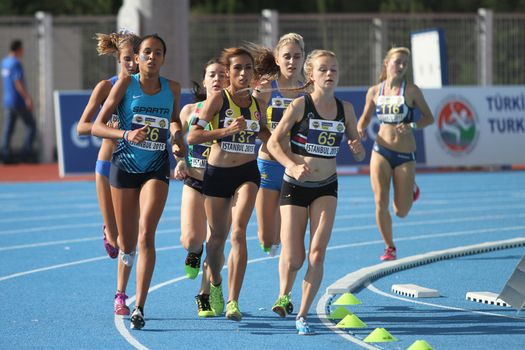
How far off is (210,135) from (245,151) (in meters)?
0.37

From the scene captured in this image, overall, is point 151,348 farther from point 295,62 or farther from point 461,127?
point 461,127

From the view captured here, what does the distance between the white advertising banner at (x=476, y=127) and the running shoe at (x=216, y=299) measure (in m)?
14.2

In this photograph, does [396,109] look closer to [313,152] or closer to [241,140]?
[241,140]

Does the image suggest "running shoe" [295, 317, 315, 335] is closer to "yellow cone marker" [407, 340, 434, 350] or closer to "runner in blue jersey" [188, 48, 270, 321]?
"runner in blue jersey" [188, 48, 270, 321]

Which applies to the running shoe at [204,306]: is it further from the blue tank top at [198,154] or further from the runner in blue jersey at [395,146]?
the runner in blue jersey at [395,146]

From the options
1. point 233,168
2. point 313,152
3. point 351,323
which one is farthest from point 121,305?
point 313,152

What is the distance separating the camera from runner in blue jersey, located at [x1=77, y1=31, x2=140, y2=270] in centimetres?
957

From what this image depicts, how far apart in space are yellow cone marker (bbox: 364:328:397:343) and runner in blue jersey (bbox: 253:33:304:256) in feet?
6.49

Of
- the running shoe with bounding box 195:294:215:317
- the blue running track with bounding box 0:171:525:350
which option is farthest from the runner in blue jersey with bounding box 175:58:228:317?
the blue running track with bounding box 0:171:525:350

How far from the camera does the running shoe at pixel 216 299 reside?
9.74 m

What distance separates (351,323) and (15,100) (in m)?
19.2

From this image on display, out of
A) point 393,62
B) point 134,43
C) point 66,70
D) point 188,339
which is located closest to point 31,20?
point 66,70

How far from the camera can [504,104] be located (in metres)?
24.3

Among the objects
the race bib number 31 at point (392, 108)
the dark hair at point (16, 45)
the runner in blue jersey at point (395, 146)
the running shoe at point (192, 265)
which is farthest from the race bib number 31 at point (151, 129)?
the dark hair at point (16, 45)
